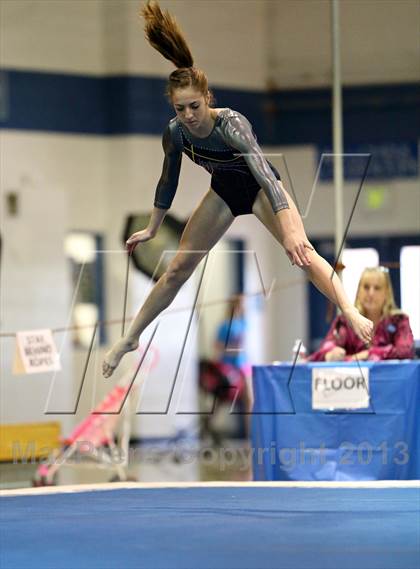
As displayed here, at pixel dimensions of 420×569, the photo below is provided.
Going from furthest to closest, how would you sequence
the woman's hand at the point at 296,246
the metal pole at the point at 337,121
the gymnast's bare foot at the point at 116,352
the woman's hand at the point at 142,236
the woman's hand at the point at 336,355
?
the metal pole at the point at 337,121, the woman's hand at the point at 336,355, the gymnast's bare foot at the point at 116,352, the woman's hand at the point at 142,236, the woman's hand at the point at 296,246

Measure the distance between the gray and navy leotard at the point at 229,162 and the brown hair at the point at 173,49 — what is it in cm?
13

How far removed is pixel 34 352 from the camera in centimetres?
635

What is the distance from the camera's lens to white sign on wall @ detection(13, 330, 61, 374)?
6.29m

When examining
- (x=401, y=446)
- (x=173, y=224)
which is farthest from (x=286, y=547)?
(x=173, y=224)

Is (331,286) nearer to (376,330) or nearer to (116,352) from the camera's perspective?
(116,352)

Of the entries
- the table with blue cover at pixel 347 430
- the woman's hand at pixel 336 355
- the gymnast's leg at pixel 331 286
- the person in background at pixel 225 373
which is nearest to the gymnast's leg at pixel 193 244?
the gymnast's leg at pixel 331 286

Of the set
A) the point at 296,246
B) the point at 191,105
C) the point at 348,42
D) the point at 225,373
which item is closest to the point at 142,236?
the point at 191,105

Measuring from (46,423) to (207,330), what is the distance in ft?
9.10

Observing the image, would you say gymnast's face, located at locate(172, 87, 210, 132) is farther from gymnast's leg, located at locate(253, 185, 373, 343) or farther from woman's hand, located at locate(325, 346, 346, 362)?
woman's hand, located at locate(325, 346, 346, 362)

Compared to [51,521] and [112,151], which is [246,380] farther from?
[51,521]

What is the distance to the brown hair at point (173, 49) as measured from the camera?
14.0ft

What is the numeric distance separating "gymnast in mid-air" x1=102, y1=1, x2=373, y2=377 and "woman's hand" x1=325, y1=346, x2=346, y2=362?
1325 mm

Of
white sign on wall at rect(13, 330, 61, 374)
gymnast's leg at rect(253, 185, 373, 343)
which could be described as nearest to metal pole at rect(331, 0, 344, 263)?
white sign on wall at rect(13, 330, 61, 374)

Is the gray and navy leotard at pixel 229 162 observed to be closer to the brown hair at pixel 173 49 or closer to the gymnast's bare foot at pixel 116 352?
the brown hair at pixel 173 49
